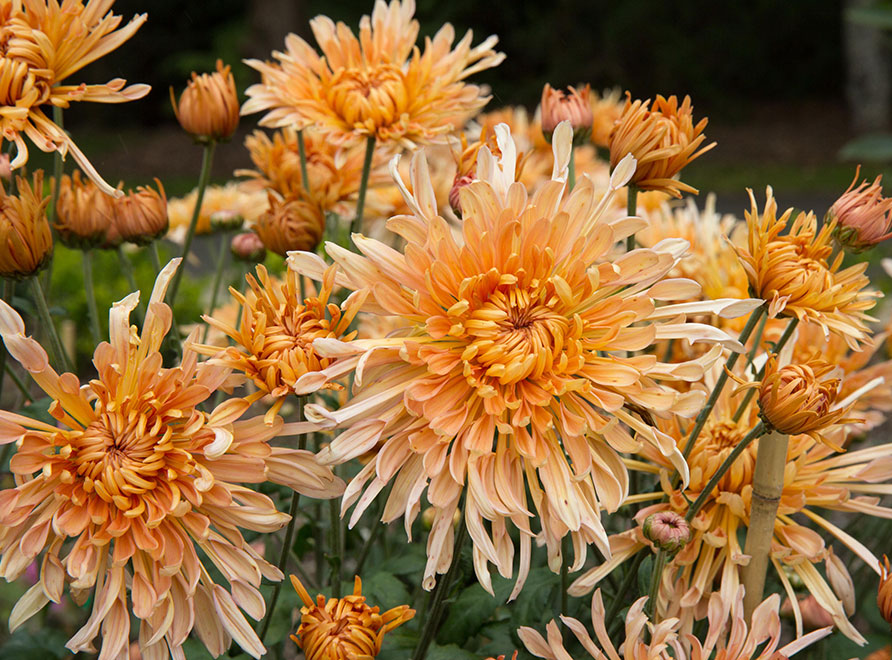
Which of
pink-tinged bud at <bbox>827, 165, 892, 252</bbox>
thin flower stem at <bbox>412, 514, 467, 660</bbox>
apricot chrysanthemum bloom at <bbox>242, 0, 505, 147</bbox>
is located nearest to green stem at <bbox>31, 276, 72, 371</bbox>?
apricot chrysanthemum bloom at <bbox>242, 0, 505, 147</bbox>

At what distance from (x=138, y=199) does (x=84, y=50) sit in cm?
19

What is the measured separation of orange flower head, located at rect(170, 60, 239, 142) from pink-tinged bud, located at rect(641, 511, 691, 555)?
780mm

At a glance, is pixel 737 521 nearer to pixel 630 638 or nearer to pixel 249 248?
pixel 630 638

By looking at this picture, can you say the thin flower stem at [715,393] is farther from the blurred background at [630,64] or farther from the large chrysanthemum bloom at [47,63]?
the blurred background at [630,64]

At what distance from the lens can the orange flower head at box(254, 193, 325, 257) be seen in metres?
1.13

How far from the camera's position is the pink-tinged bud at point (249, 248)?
53.7 inches

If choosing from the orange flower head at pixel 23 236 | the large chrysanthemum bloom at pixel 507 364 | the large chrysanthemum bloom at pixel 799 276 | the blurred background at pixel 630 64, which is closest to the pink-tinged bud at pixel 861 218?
the large chrysanthemum bloom at pixel 799 276

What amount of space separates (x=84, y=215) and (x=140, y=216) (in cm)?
7

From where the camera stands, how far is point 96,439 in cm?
82

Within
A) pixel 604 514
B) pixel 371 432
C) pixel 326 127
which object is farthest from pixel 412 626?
pixel 326 127

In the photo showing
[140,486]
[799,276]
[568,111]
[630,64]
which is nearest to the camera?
[140,486]

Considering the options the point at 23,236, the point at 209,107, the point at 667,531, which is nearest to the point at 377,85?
the point at 209,107

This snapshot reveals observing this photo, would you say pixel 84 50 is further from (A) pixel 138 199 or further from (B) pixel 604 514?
(B) pixel 604 514

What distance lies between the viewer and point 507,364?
0.85 m
